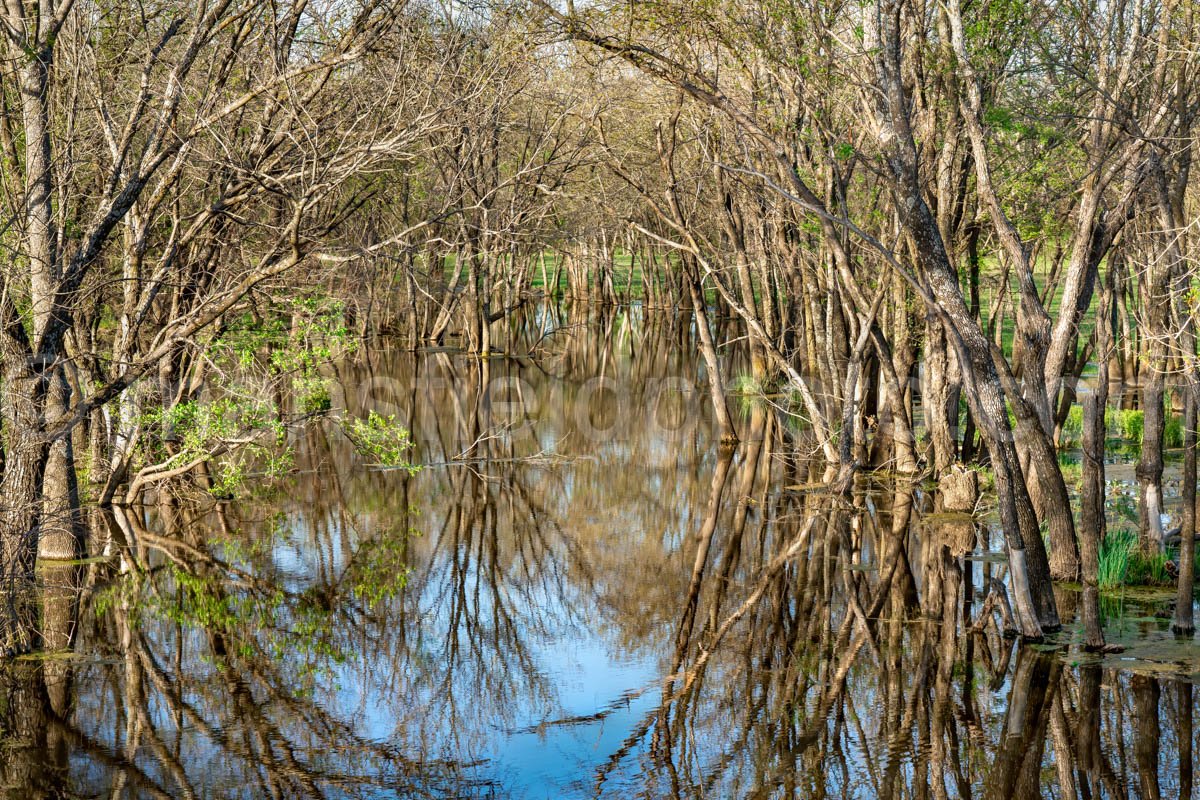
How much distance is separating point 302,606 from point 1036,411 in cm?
750

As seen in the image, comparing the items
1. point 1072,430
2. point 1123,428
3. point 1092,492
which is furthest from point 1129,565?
point 1123,428

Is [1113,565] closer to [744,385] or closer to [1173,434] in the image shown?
[1173,434]

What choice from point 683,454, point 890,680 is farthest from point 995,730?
point 683,454

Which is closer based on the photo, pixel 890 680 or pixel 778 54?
pixel 890 680

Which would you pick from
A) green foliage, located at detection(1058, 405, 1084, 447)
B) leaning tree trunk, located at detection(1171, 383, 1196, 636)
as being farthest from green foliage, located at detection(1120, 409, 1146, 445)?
leaning tree trunk, located at detection(1171, 383, 1196, 636)

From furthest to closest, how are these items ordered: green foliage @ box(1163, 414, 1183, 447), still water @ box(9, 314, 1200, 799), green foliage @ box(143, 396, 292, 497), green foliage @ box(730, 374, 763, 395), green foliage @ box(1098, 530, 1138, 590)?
green foliage @ box(730, 374, 763, 395)
green foliage @ box(1163, 414, 1183, 447)
green foliage @ box(143, 396, 292, 497)
green foliage @ box(1098, 530, 1138, 590)
still water @ box(9, 314, 1200, 799)

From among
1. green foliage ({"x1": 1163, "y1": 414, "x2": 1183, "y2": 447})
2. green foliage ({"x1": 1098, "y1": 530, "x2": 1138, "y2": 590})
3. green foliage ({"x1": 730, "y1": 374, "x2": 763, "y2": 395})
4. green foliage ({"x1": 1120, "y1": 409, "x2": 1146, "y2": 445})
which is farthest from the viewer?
green foliage ({"x1": 730, "y1": 374, "x2": 763, "y2": 395})

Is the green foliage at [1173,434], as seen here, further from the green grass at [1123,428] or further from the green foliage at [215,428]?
the green foliage at [215,428]

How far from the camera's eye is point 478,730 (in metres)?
9.70

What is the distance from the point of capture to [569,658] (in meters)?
11.6

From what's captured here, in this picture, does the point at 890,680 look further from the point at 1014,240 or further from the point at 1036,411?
the point at 1014,240

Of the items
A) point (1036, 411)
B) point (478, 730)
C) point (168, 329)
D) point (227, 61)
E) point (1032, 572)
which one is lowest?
point (478, 730)

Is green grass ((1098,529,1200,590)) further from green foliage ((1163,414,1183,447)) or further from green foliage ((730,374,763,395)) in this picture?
green foliage ((730,374,763,395))

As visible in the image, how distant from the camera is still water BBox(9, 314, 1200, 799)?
28.3 ft
